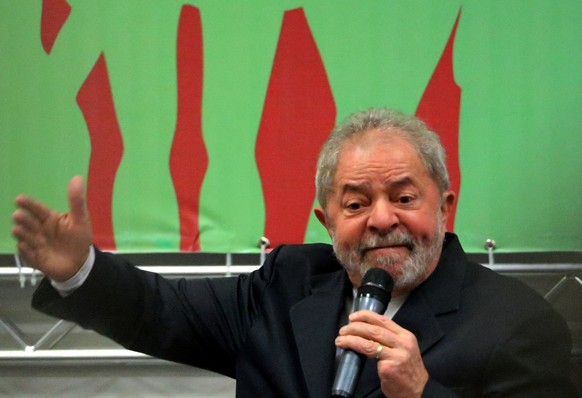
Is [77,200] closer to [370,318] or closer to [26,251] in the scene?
[26,251]

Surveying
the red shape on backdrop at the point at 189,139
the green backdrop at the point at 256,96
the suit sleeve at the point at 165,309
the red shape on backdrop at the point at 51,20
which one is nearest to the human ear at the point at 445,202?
the suit sleeve at the point at 165,309

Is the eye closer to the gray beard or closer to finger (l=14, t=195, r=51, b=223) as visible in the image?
the gray beard

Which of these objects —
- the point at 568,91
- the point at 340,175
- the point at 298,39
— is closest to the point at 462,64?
the point at 568,91

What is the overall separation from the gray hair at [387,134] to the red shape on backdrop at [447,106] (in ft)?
2.96

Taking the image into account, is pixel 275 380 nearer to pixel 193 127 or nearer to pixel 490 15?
pixel 193 127

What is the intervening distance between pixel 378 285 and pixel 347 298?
1.39 ft

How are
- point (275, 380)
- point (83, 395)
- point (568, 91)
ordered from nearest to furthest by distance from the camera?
point (275, 380)
point (568, 91)
point (83, 395)

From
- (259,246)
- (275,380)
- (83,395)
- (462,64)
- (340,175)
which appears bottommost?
(83,395)

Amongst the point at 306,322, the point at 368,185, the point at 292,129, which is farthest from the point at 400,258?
the point at 292,129

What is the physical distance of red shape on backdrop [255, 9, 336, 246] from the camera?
Answer: 284 centimetres

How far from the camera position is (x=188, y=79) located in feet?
9.40

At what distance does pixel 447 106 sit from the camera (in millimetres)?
2828

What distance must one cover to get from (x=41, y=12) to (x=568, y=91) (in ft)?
5.89

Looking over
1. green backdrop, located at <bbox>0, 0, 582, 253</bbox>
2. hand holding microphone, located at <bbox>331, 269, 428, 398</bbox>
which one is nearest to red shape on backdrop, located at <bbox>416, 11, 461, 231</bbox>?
green backdrop, located at <bbox>0, 0, 582, 253</bbox>
